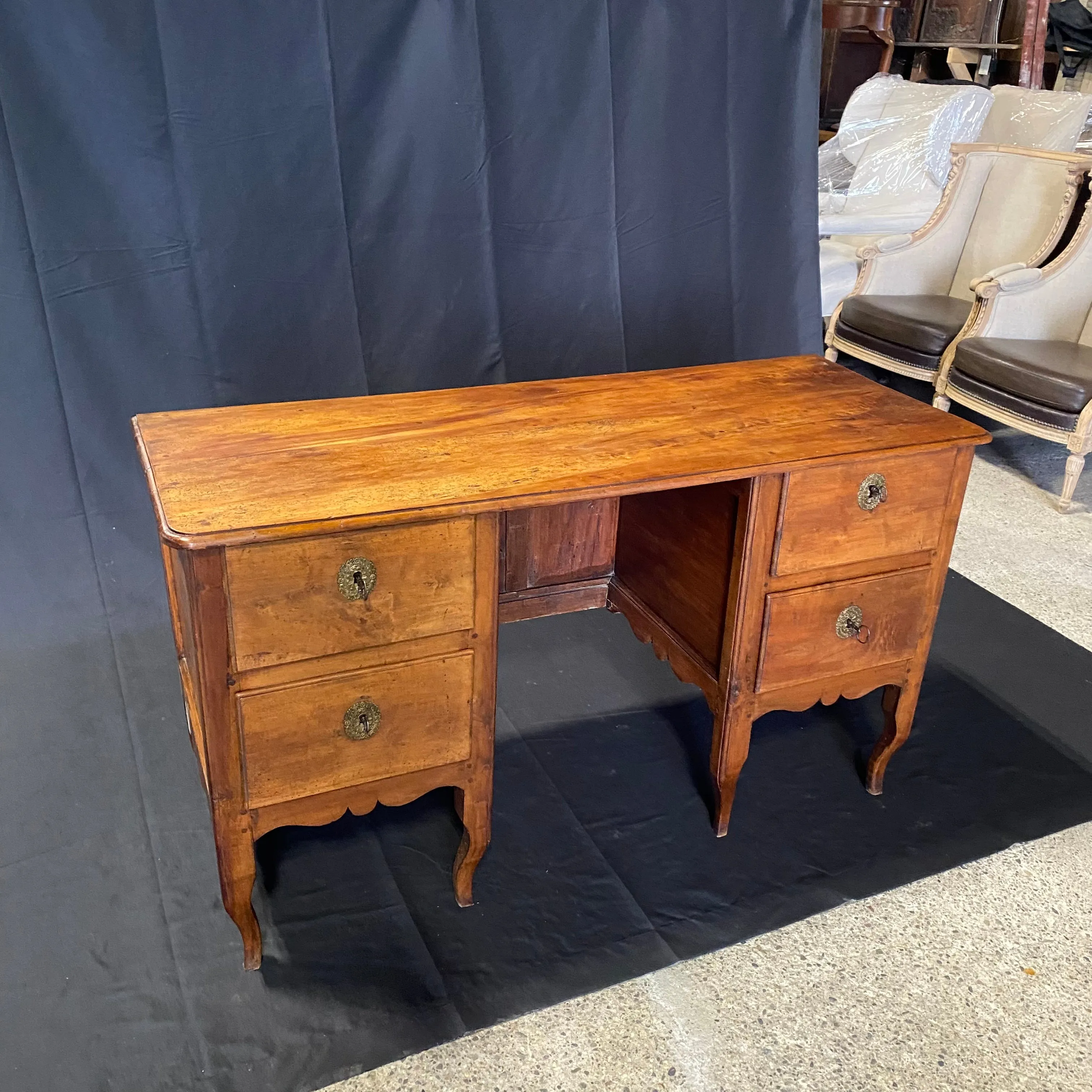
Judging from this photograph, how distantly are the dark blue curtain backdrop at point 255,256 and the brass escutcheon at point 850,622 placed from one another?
1.07m

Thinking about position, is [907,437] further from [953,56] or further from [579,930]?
[953,56]

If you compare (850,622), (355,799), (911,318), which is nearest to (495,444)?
(355,799)

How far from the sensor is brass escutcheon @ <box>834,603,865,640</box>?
1.71 metres

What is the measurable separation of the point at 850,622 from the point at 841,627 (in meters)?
0.02

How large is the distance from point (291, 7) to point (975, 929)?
2168 mm

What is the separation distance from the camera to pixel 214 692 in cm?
132

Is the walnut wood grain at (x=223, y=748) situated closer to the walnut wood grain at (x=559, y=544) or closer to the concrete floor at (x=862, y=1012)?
the concrete floor at (x=862, y=1012)

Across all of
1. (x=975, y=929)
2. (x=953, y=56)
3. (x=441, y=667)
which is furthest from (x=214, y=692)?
(x=953, y=56)

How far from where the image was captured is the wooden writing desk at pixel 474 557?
52.4 inches

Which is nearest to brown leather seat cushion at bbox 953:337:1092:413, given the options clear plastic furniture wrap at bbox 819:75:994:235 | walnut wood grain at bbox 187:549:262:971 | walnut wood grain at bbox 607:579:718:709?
clear plastic furniture wrap at bbox 819:75:994:235

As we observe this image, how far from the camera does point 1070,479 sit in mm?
3215

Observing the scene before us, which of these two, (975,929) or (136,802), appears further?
(136,802)

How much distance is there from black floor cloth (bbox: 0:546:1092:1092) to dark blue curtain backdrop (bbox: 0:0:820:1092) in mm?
13

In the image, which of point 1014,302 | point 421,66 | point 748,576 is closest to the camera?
point 748,576
